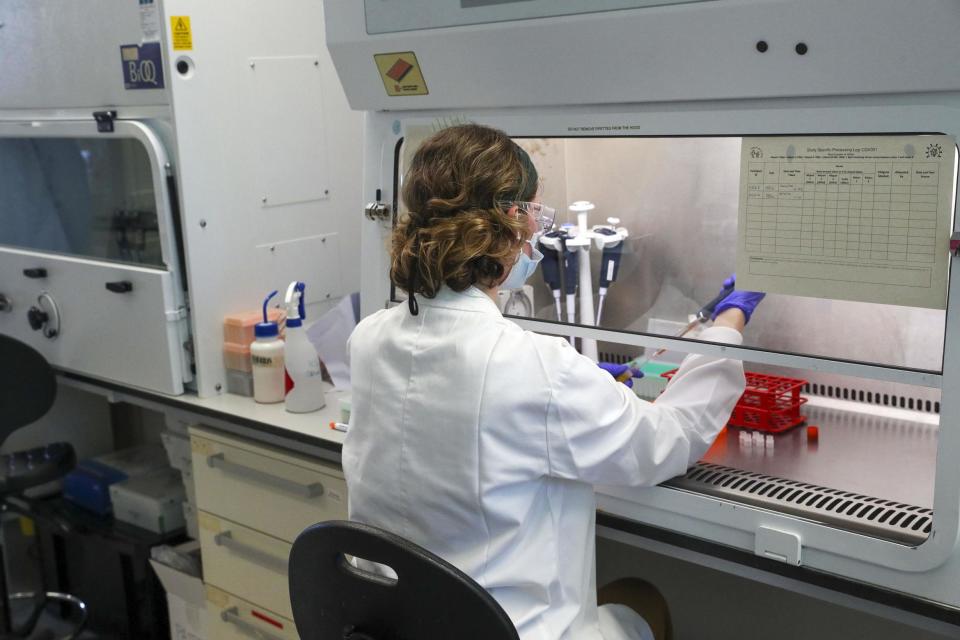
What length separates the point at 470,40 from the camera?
1496mm

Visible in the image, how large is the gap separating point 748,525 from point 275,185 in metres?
1.42

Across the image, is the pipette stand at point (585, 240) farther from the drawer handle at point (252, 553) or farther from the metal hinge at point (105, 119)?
the metal hinge at point (105, 119)

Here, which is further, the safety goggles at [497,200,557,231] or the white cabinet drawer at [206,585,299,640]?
the white cabinet drawer at [206,585,299,640]

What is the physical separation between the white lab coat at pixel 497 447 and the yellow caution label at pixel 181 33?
3.37 feet

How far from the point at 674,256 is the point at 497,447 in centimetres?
60

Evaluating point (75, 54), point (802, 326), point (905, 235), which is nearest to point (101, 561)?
point (75, 54)

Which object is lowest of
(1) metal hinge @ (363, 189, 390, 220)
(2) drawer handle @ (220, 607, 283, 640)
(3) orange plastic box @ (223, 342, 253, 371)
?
(2) drawer handle @ (220, 607, 283, 640)

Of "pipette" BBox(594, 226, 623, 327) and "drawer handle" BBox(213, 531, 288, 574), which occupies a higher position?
"pipette" BBox(594, 226, 623, 327)

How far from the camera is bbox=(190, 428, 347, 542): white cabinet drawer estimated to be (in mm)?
1918

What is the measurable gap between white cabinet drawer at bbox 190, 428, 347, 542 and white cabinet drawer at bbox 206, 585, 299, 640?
21 centimetres

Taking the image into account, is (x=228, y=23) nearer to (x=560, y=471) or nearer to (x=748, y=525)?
(x=560, y=471)

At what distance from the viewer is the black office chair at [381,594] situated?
1.03 metres

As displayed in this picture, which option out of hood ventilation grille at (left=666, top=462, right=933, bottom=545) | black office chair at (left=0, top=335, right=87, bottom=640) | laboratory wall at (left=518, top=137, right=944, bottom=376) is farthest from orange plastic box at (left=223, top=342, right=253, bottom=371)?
hood ventilation grille at (left=666, top=462, right=933, bottom=545)

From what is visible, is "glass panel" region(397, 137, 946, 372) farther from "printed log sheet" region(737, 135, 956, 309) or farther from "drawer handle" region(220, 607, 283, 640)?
"drawer handle" region(220, 607, 283, 640)
